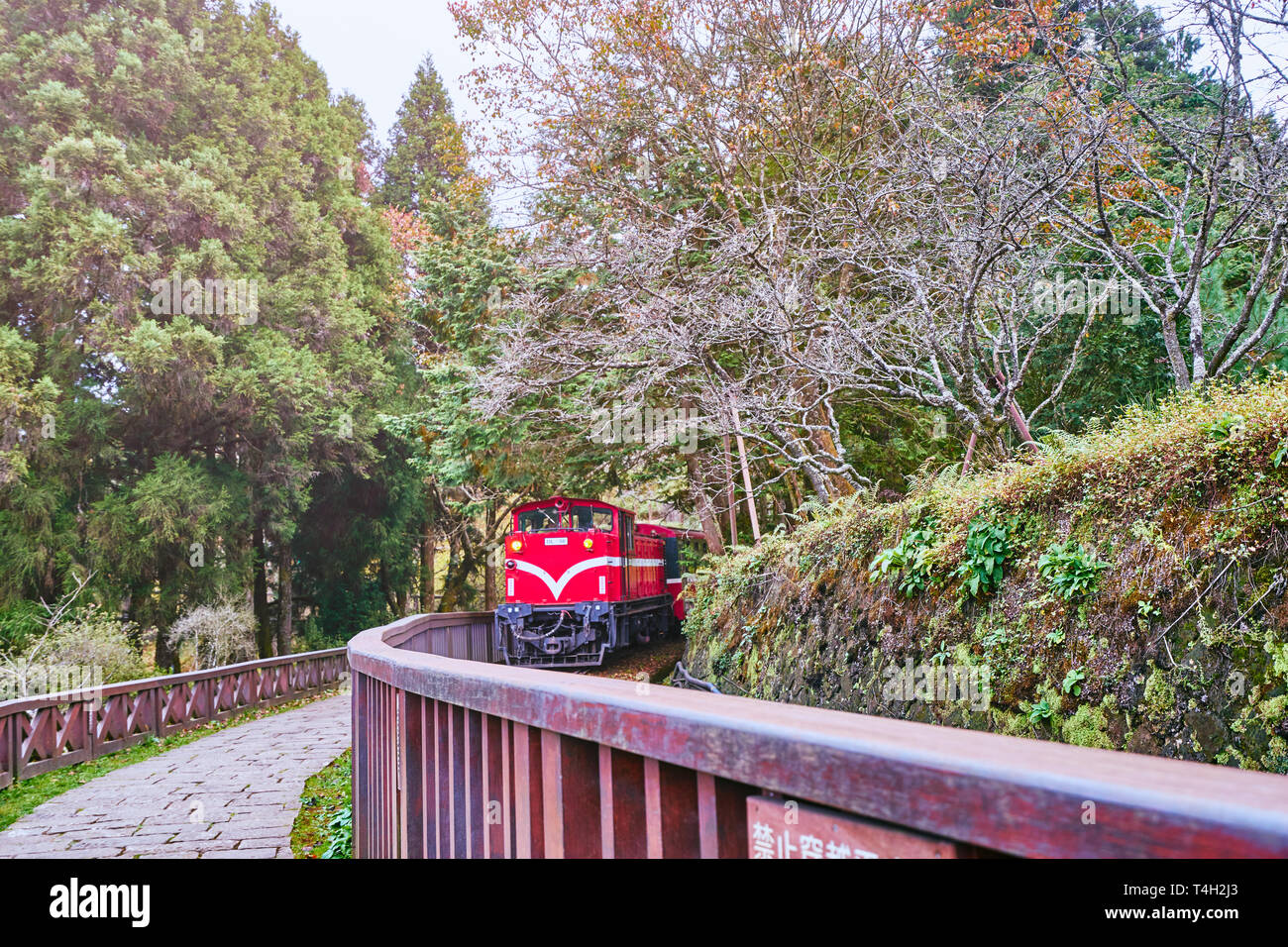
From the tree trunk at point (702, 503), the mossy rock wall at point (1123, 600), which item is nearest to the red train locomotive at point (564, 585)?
the tree trunk at point (702, 503)

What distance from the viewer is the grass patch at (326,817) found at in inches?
215

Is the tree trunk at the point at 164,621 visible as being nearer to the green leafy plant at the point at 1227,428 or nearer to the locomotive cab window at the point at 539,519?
the locomotive cab window at the point at 539,519

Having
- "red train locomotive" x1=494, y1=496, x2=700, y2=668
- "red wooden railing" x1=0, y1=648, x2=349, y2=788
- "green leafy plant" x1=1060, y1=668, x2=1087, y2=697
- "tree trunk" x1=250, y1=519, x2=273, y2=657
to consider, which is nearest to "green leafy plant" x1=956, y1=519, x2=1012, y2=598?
"green leafy plant" x1=1060, y1=668, x2=1087, y2=697

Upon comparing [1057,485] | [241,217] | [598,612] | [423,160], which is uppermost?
[423,160]

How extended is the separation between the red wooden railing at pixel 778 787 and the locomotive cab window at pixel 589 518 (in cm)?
1404

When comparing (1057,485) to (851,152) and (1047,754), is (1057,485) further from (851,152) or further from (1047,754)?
(851,152)

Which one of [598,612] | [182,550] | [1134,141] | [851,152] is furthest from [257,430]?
[1134,141]

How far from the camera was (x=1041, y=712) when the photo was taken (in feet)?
16.0

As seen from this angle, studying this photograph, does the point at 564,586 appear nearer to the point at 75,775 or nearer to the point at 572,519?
the point at 572,519

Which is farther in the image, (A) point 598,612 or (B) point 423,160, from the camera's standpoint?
(B) point 423,160

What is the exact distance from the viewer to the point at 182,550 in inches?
767

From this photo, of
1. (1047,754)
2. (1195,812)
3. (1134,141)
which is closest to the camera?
(1195,812)

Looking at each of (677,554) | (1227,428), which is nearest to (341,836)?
(1227,428)

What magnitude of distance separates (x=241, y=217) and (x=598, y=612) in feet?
45.9
